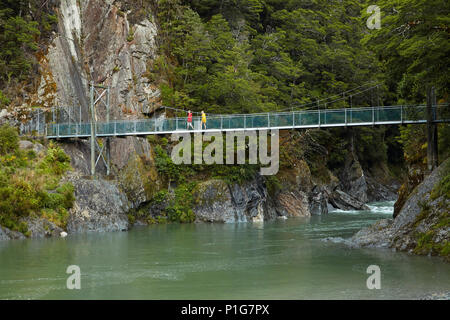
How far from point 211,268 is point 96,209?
12641 mm

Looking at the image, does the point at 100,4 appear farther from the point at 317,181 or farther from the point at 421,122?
the point at 421,122

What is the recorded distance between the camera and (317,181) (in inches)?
1673

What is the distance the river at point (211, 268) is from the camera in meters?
13.1

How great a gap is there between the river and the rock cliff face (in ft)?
2.05

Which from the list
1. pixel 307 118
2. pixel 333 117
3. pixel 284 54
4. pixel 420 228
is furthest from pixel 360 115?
pixel 284 54

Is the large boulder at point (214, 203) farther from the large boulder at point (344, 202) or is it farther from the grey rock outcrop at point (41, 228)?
the large boulder at point (344, 202)

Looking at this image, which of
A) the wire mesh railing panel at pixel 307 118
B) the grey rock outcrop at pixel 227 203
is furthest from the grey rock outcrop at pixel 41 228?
the wire mesh railing panel at pixel 307 118

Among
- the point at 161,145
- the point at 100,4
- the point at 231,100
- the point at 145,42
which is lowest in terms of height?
the point at 161,145

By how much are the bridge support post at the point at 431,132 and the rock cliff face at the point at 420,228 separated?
13.8ft

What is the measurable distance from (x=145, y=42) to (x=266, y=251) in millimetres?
21324

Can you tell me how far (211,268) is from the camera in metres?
16.7
